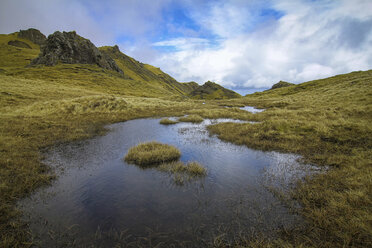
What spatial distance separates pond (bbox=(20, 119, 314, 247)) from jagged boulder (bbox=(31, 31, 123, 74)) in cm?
11546

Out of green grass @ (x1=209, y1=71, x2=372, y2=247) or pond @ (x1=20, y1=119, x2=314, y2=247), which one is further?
pond @ (x1=20, y1=119, x2=314, y2=247)

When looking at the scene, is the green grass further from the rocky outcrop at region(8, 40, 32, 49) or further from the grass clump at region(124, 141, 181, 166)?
the rocky outcrop at region(8, 40, 32, 49)

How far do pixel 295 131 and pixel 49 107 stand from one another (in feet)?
107

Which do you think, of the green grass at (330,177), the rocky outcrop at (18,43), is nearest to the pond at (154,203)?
the green grass at (330,177)

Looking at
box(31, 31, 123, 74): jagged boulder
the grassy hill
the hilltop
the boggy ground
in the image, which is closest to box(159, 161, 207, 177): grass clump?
the boggy ground

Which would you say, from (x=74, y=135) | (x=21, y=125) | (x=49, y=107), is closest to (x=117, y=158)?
(x=74, y=135)

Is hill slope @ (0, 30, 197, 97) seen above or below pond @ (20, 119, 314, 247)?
above

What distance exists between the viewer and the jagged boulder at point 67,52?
312ft

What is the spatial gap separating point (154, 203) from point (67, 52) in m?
132

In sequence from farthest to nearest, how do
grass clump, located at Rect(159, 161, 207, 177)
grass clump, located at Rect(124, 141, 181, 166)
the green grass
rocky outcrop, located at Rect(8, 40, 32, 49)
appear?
rocky outcrop, located at Rect(8, 40, 32, 49), grass clump, located at Rect(124, 141, 181, 166), grass clump, located at Rect(159, 161, 207, 177), the green grass

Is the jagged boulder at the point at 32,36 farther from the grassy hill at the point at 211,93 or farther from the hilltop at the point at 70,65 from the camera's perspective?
→ the grassy hill at the point at 211,93

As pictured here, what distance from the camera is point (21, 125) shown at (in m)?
16.5

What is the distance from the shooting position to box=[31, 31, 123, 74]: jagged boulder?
9512 centimetres

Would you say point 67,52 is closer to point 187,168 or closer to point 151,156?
point 151,156
